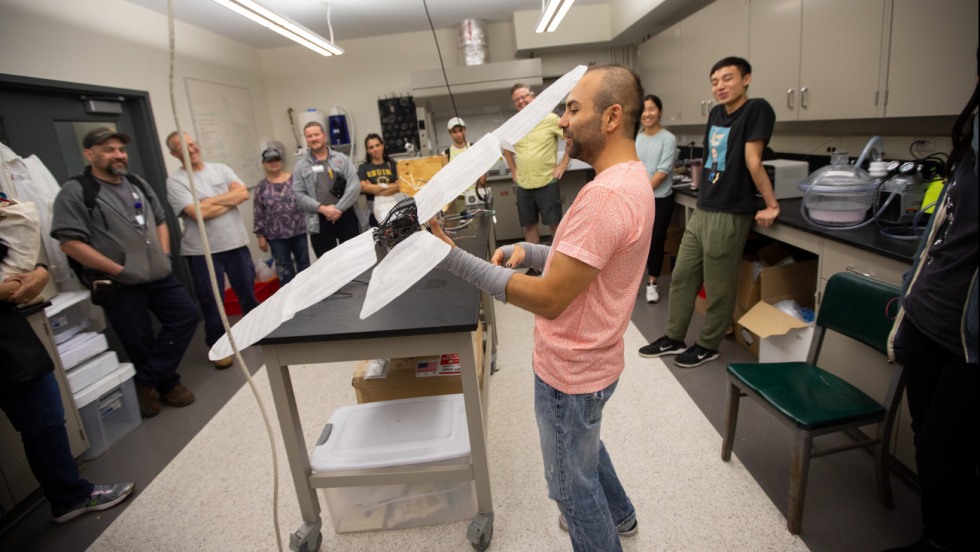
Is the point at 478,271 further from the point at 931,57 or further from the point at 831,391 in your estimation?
the point at 931,57

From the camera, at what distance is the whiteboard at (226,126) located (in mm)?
4324

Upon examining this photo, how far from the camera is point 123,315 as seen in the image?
2.53m

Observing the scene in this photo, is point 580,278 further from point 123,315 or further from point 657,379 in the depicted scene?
point 123,315

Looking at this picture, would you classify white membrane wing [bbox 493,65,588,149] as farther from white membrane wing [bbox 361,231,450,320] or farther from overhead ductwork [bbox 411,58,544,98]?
overhead ductwork [bbox 411,58,544,98]

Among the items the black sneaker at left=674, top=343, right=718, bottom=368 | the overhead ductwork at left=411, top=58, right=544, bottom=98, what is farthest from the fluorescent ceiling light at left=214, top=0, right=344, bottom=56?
the black sneaker at left=674, top=343, right=718, bottom=368

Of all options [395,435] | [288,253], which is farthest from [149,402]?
[395,435]

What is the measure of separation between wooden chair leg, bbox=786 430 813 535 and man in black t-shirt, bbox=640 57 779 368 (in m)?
1.13

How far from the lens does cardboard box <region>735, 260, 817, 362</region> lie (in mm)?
2188

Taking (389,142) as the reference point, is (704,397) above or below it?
below

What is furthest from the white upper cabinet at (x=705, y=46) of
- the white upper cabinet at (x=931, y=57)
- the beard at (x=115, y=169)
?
the beard at (x=115, y=169)

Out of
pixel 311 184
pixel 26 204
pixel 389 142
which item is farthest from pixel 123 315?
pixel 389 142

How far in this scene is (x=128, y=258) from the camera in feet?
8.01

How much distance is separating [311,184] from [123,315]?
4.61ft

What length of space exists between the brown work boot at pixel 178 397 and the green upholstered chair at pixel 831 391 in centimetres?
273
